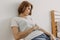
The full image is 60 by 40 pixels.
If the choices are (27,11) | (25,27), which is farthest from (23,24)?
(27,11)

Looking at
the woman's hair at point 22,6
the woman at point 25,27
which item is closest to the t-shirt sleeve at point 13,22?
the woman at point 25,27

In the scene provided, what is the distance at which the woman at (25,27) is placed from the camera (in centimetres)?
139

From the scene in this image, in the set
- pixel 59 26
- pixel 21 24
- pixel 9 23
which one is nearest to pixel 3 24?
pixel 9 23

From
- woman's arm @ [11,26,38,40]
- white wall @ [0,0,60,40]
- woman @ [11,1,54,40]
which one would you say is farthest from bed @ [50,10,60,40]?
woman's arm @ [11,26,38,40]

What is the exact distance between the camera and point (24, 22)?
147 centimetres

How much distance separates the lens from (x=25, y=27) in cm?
145

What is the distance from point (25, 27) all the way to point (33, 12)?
1.02 feet

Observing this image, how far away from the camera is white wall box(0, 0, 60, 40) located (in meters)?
1.44

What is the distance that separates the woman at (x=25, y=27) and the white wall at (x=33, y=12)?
0.08 metres

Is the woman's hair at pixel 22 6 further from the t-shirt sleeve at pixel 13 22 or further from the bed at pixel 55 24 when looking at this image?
the bed at pixel 55 24

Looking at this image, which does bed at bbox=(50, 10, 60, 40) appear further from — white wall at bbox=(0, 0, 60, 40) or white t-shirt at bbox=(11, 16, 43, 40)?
white t-shirt at bbox=(11, 16, 43, 40)

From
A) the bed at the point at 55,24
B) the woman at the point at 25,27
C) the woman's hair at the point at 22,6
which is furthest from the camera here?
the bed at the point at 55,24

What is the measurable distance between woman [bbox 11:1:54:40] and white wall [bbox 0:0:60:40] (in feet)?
0.25

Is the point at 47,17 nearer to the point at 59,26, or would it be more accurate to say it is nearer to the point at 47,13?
the point at 47,13
